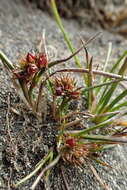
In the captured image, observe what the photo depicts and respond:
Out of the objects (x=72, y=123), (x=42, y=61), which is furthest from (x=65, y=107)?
(x=42, y=61)

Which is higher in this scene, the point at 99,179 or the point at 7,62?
the point at 7,62

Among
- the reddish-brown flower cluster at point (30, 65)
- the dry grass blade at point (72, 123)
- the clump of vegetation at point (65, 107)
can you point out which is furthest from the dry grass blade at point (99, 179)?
the reddish-brown flower cluster at point (30, 65)

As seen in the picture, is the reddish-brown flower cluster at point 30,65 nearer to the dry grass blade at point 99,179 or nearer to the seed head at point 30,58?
the seed head at point 30,58

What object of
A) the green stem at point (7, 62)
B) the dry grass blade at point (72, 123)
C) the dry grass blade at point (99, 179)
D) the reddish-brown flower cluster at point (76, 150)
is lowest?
the dry grass blade at point (99, 179)

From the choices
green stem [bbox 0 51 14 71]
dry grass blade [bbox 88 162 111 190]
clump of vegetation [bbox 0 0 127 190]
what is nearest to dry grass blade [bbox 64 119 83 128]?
clump of vegetation [bbox 0 0 127 190]

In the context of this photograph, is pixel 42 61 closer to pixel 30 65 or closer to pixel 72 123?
pixel 30 65

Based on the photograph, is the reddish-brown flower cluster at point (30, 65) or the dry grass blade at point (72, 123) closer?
the reddish-brown flower cluster at point (30, 65)

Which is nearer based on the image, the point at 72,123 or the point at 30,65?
the point at 30,65
